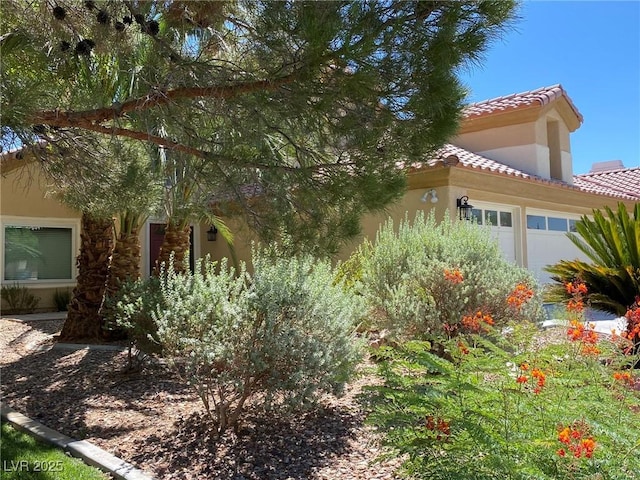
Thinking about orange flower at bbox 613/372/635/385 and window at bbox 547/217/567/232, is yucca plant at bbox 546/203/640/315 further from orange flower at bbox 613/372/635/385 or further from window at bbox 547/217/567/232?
window at bbox 547/217/567/232

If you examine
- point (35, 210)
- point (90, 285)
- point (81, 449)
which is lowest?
point (81, 449)

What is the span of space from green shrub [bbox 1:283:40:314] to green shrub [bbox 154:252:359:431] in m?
11.3

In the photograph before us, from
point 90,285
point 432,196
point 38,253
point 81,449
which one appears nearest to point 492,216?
point 432,196

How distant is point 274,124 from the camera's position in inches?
181

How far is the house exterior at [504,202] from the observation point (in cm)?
1368

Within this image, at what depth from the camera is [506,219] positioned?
14.0m

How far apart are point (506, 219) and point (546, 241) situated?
225 cm

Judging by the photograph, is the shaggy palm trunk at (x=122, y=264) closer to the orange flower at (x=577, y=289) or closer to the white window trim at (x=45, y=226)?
the white window trim at (x=45, y=226)

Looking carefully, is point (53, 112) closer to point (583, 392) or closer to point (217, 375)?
point (217, 375)

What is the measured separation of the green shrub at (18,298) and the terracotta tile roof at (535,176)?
12.0m

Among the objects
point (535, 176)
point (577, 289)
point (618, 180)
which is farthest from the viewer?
point (618, 180)

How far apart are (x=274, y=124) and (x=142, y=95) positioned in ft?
4.35

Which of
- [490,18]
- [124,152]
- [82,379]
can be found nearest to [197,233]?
[82,379]

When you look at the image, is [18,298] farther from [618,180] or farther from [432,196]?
[618,180]
